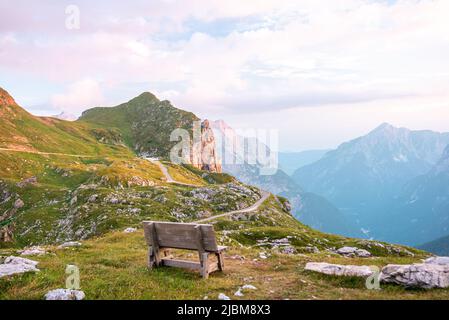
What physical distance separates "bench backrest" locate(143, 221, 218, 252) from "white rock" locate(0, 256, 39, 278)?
527 centimetres

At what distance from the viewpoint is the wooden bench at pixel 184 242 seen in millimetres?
15844

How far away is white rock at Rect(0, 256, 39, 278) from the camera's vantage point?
48.1ft

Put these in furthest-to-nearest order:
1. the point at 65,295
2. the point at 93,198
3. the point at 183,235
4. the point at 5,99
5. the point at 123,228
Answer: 1. the point at 5,99
2. the point at 93,198
3. the point at 123,228
4. the point at 183,235
5. the point at 65,295

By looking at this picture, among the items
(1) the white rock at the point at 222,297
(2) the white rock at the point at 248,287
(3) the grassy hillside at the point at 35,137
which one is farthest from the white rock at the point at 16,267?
(3) the grassy hillside at the point at 35,137

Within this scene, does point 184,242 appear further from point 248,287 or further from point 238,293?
point 238,293

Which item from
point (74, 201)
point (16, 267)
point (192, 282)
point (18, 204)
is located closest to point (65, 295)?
point (16, 267)

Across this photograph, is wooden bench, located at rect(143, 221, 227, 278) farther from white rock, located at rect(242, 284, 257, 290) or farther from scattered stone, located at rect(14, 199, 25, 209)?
scattered stone, located at rect(14, 199, 25, 209)

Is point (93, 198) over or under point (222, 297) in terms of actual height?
under

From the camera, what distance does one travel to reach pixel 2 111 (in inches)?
6255

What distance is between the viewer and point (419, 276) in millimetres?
14195

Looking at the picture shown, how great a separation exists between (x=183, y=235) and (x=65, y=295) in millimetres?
5604

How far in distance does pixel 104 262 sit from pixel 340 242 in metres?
50.7

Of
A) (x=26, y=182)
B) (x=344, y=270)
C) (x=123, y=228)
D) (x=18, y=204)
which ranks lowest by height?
(x=18, y=204)
